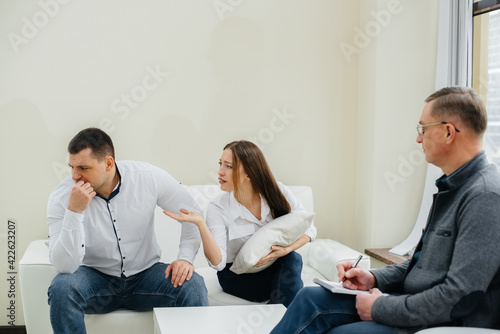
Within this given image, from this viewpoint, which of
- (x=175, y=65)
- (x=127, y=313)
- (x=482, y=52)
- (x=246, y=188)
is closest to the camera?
(x=127, y=313)

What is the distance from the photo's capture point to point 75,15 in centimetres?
326

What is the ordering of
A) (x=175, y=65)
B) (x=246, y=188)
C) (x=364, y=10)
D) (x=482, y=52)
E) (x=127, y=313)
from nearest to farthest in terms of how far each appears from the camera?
(x=127, y=313) < (x=246, y=188) < (x=482, y=52) < (x=175, y=65) < (x=364, y=10)

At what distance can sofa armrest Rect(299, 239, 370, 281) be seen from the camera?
2869mm

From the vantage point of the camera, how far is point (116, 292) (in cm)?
248

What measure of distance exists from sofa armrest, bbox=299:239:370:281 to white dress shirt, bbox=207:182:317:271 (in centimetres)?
45

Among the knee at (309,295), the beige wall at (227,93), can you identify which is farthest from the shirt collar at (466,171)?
the beige wall at (227,93)

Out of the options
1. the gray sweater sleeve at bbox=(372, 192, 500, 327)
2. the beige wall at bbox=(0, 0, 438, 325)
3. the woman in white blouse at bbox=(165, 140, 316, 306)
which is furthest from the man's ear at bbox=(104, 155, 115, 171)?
the gray sweater sleeve at bbox=(372, 192, 500, 327)

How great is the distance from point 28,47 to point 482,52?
2.63 m

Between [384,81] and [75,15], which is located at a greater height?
[75,15]

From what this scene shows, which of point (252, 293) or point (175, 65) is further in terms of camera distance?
point (175, 65)

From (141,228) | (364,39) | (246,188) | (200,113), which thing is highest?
(364,39)

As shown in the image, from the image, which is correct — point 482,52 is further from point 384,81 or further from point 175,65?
point 175,65

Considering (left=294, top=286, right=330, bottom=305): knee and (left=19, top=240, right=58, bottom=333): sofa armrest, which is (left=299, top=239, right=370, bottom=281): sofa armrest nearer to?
(left=294, top=286, right=330, bottom=305): knee

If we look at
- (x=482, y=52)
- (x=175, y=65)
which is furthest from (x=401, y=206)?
(x=175, y=65)
